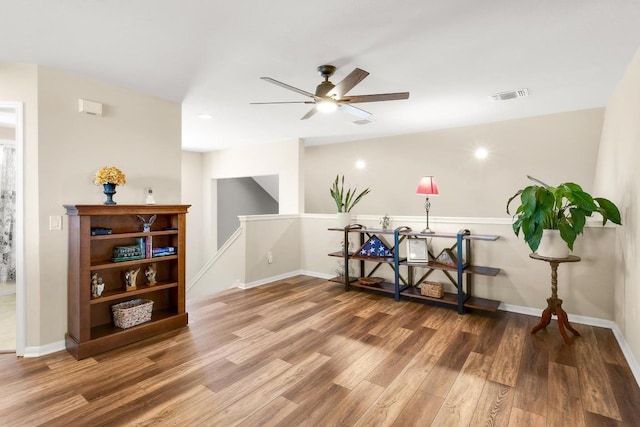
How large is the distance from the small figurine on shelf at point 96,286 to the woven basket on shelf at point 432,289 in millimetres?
3362

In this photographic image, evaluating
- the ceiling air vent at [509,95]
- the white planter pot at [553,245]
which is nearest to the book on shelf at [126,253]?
the white planter pot at [553,245]

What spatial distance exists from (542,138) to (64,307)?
234 inches

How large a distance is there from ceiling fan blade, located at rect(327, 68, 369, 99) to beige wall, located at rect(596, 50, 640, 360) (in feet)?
7.03

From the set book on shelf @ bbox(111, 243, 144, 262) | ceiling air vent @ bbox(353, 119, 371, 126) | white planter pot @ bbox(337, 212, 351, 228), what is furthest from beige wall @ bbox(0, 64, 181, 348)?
ceiling air vent @ bbox(353, 119, 371, 126)

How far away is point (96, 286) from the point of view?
2859mm

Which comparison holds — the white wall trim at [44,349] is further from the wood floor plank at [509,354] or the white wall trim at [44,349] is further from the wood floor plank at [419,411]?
the wood floor plank at [509,354]

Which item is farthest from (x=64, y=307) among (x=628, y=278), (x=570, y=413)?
(x=628, y=278)

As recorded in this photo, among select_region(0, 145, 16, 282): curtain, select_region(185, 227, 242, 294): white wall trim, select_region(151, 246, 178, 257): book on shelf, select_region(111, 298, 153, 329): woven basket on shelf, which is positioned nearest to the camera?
select_region(111, 298, 153, 329): woven basket on shelf

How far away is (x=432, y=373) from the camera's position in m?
2.40

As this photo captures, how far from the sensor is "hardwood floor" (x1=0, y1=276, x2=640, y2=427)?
193 centimetres

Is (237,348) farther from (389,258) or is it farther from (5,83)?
(5,83)

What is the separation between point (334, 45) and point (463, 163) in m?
3.64

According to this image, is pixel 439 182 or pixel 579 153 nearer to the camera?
pixel 579 153

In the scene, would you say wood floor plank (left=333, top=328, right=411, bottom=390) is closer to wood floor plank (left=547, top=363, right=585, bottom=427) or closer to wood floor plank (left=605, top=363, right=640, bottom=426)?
wood floor plank (left=547, top=363, right=585, bottom=427)
